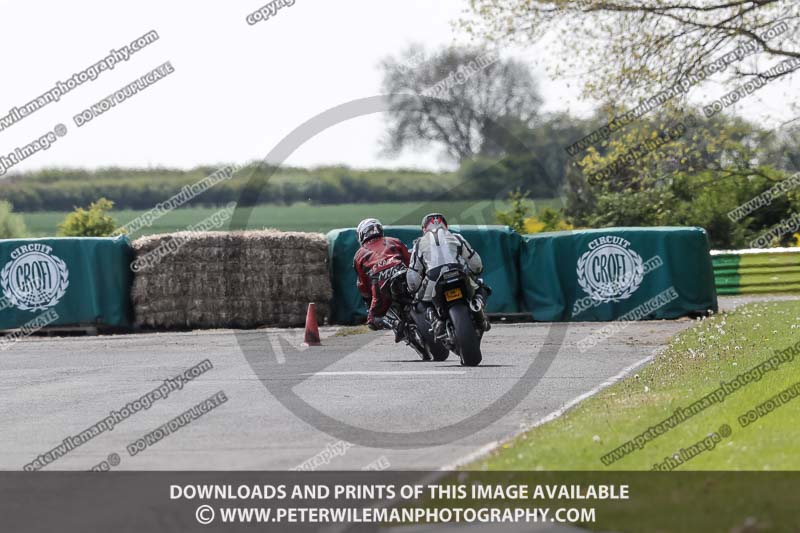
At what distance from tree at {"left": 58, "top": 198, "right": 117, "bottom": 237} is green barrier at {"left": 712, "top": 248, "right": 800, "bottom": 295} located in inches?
632

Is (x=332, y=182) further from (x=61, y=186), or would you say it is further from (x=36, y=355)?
(x=61, y=186)

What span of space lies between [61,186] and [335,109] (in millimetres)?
16928

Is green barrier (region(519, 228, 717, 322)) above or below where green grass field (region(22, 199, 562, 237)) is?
below

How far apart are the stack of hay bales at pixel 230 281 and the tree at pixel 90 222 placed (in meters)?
7.73

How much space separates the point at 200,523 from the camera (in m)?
6.08

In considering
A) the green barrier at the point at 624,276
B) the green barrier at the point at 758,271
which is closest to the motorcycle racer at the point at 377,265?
the green barrier at the point at 624,276

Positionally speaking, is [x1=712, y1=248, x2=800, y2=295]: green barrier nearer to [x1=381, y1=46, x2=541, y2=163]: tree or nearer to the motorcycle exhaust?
[x1=381, y1=46, x2=541, y2=163]: tree

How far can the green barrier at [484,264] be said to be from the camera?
2370 centimetres

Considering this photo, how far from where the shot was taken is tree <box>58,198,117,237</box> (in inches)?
1222

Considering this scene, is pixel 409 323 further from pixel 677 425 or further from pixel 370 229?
pixel 677 425

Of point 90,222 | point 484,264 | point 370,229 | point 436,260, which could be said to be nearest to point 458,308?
point 436,260

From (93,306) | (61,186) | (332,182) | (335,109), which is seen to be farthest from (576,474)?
(61,186)

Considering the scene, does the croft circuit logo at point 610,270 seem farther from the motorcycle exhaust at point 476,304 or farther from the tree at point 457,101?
the motorcycle exhaust at point 476,304

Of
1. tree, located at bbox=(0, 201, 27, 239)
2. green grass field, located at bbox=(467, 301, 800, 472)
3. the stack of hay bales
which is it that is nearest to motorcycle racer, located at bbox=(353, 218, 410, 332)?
green grass field, located at bbox=(467, 301, 800, 472)
